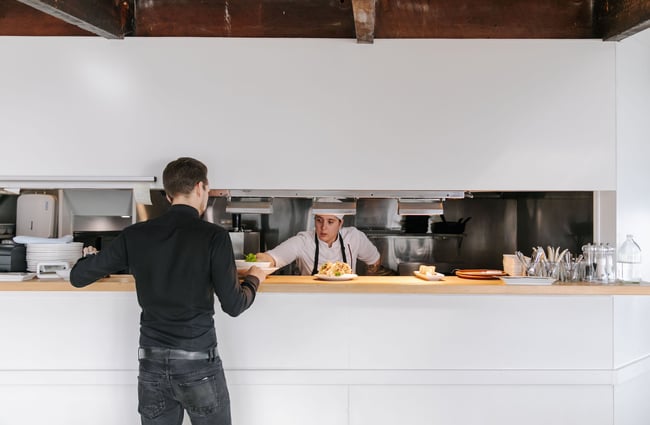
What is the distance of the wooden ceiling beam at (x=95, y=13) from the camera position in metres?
2.78

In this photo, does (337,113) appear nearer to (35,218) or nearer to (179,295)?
(179,295)

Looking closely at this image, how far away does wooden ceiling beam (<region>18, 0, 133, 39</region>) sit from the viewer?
278 centimetres

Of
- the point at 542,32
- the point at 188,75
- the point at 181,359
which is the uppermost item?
the point at 542,32

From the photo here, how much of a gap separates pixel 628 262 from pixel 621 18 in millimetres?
1523

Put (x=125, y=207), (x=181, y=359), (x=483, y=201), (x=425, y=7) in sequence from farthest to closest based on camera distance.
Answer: (x=483, y=201), (x=125, y=207), (x=425, y=7), (x=181, y=359)

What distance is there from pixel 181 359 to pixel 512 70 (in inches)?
104

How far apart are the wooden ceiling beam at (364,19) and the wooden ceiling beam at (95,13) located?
1.54m

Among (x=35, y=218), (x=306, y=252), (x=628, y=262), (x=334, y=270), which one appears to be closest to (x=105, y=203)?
(x=35, y=218)

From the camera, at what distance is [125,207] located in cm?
526

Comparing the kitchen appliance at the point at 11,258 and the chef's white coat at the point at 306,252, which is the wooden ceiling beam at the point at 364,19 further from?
the kitchen appliance at the point at 11,258

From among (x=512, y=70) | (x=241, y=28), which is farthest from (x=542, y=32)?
(x=241, y=28)

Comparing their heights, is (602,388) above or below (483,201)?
below

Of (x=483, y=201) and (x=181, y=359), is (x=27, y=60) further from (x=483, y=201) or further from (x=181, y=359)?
(x=483, y=201)

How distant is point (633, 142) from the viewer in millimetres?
3449
